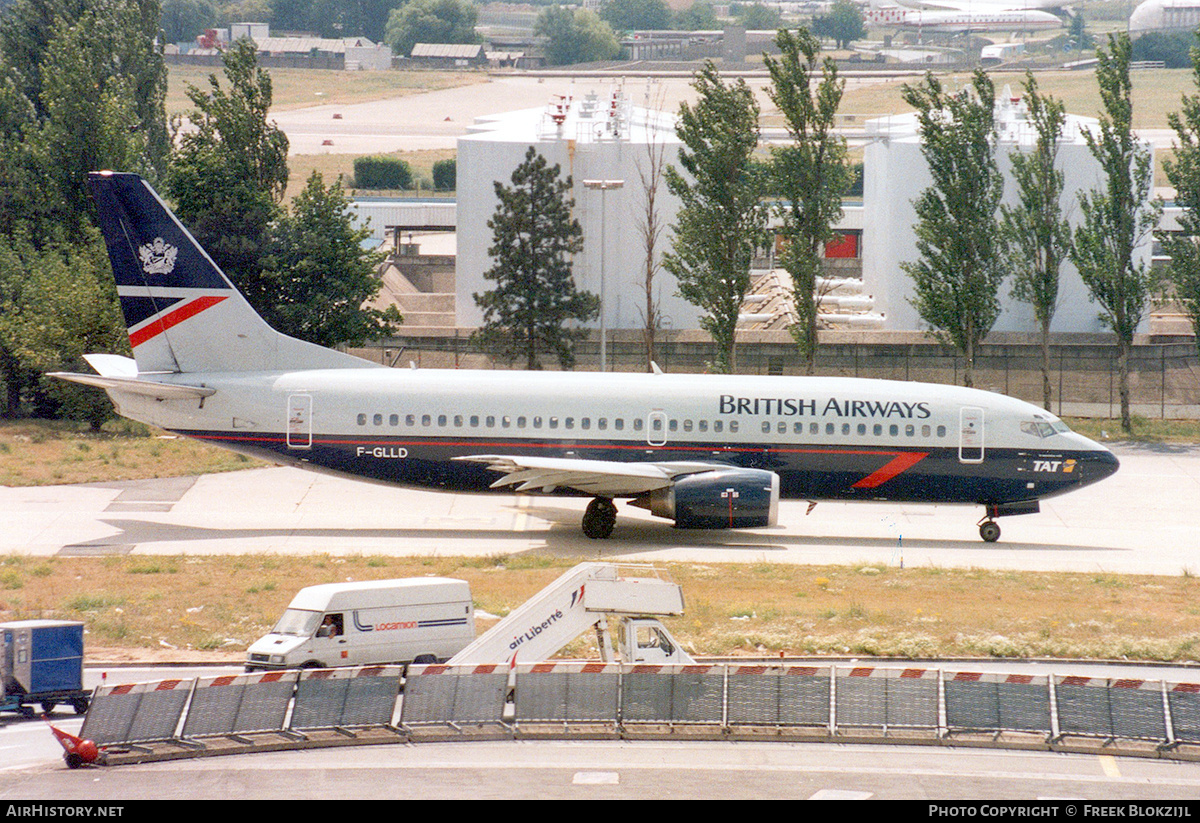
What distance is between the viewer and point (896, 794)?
17.2 meters

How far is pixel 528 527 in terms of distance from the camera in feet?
120

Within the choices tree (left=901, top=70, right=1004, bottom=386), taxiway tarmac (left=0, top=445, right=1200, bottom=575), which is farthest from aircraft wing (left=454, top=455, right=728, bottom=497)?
tree (left=901, top=70, right=1004, bottom=386)

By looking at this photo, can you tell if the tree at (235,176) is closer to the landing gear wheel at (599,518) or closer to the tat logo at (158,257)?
the tat logo at (158,257)

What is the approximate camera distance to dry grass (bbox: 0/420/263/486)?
41.3m

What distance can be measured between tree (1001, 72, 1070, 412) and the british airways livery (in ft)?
72.0

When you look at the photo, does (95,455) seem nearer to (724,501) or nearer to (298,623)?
(724,501)

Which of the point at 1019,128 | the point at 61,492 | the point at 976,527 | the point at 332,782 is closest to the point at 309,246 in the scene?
the point at 61,492

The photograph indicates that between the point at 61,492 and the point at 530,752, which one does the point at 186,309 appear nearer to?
the point at 61,492

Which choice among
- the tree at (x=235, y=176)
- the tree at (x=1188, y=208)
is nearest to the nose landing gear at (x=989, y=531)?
the tree at (x=1188, y=208)

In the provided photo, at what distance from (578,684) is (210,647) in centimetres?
797

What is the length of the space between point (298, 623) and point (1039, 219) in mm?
42667

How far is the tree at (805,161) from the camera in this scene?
175 ft

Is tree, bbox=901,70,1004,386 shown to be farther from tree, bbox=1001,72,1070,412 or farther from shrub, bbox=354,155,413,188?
shrub, bbox=354,155,413,188

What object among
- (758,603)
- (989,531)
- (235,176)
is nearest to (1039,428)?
(989,531)
